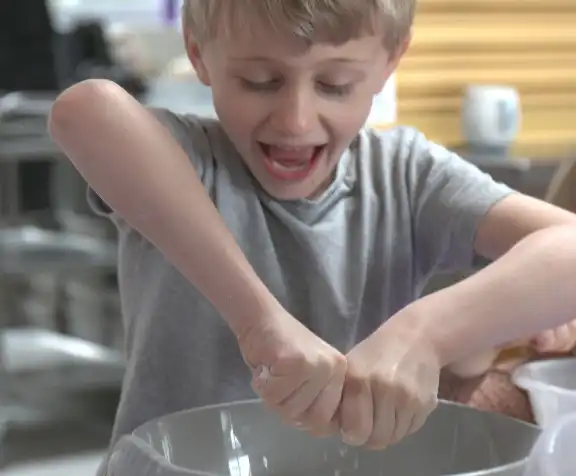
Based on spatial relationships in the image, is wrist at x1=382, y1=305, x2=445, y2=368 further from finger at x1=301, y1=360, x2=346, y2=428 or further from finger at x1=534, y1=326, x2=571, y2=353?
finger at x1=534, y1=326, x2=571, y2=353

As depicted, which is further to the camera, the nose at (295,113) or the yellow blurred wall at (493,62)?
the yellow blurred wall at (493,62)

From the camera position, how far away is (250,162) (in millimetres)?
764

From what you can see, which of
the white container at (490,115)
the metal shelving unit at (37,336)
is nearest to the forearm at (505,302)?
the white container at (490,115)

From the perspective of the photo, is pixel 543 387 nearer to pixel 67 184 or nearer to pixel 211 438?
pixel 211 438

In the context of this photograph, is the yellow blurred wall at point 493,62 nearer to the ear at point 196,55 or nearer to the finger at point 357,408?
the ear at point 196,55

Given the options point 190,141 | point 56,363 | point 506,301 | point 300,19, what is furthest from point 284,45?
point 56,363

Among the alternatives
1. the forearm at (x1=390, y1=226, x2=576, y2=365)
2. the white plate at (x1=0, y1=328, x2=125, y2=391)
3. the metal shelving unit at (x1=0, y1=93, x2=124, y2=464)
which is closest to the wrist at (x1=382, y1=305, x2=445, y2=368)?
the forearm at (x1=390, y1=226, x2=576, y2=365)

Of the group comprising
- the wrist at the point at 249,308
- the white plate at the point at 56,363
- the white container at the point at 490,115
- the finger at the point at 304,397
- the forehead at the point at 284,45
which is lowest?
the white plate at the point at 56,363

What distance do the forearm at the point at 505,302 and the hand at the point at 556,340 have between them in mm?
57

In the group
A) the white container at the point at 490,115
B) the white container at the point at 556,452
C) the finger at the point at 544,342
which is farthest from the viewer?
the white container at the point at 490,115

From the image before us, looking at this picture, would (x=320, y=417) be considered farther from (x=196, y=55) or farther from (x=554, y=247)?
A: (x=196, y=55)

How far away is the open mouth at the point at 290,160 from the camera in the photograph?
2.37 ft

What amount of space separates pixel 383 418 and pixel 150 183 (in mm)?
215

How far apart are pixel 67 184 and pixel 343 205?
138 cm
